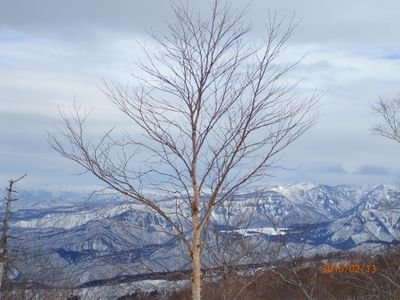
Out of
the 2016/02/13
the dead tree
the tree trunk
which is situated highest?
the dead tree

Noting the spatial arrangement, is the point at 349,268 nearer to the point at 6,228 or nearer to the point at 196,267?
the point at 6,228

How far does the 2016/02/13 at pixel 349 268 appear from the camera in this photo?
15062 mm

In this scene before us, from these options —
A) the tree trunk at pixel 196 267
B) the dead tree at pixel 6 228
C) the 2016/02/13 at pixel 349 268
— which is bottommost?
the tree trunk at pixel 196 267

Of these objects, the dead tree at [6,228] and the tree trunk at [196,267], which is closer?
the tree trunk at [196,267]

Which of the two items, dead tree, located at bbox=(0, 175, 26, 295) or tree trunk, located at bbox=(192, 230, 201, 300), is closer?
tree trunk, located at bbox=(192, 230, 201, 300)

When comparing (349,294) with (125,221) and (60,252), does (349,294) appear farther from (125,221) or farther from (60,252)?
(60,252)

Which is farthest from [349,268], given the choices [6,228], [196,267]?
[196,267]

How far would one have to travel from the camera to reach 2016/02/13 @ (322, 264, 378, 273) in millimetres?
15062

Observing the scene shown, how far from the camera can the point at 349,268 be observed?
650 inches

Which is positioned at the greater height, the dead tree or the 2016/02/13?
the dead tree

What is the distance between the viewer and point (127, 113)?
6.31m

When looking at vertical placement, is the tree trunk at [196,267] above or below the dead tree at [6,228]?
below

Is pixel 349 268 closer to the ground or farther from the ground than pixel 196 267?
farther from the ground

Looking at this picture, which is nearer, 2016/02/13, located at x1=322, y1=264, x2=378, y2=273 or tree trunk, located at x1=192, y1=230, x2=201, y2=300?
tree trunk, located at x1=192, y1=230, x2=201, y2=300
